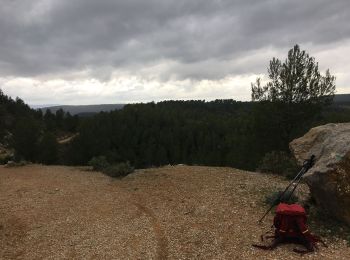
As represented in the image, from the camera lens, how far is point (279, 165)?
671 inches

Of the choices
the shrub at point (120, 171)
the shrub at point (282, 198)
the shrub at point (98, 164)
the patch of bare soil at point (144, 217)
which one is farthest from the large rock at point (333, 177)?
the shrub at point (98, 164)

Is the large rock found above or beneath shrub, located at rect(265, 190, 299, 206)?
above

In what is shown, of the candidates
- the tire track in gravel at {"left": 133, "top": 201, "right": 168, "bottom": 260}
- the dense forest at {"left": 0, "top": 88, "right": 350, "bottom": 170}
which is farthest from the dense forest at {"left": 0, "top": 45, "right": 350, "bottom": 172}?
the tire track in gravel at {"left": 133, "top": 201, "right": 168, "bottom": 260}

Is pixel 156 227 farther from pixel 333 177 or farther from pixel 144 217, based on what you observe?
pixel 333 177

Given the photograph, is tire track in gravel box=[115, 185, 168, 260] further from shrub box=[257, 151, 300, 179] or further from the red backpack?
shrub box=[257, 151, 300, 179]

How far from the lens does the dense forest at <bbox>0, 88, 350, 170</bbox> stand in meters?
23.2

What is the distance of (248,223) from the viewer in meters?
9.74

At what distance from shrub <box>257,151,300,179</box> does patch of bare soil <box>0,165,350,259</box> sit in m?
0.62

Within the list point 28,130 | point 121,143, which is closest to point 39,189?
point 28,130

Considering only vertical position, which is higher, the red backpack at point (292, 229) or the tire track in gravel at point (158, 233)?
the red backpack at point (292, 229)

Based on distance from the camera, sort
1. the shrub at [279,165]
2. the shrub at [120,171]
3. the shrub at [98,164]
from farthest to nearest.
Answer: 1. the shrub at [98,164]
2. the shrub at [120,171]
3. the shrub at [279,165]

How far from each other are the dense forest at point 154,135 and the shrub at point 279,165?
3.96 metres

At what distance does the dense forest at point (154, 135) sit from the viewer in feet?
76.0

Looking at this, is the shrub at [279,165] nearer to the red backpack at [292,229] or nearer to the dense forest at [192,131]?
the dense forest at [192,131]
